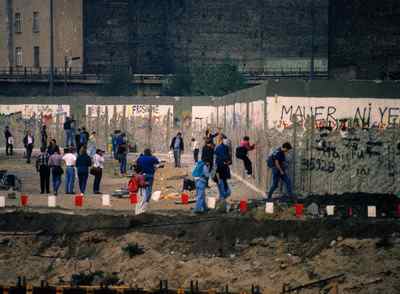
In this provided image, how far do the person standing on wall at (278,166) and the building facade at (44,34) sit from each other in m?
66.9

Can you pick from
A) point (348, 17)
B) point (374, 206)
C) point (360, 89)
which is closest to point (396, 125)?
point (360, 89)

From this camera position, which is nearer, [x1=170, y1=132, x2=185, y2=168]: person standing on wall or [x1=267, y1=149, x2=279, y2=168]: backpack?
[x1=267, y1=149, x2=279, y2=168]: backpack

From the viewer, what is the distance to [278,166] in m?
28.4

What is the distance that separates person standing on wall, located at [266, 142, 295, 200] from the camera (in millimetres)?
28422

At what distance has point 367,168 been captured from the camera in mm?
30219

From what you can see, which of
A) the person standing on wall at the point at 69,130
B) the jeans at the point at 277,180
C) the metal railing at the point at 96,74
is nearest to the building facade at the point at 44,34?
the metal railing at the point at 96,74

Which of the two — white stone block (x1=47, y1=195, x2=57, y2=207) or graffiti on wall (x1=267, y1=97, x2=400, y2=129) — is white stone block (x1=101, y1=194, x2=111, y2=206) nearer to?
white stone block (x1=47, y1=195, x2=57, y2=207)

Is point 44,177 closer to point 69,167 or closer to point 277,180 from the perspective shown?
point 69,167

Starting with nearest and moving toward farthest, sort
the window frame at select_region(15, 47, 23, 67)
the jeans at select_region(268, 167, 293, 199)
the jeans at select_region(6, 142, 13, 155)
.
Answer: the jeans at select_region(268, 167, 293, 199), the jeans at select_region(6, 142, 13, 155), the window frame at select_region(15, 47, 23, 67)

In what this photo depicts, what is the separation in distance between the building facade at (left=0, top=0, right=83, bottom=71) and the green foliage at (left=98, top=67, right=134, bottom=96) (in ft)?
20.9

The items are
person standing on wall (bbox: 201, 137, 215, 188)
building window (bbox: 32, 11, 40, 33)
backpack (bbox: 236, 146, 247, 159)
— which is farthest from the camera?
building window (bbox: 32, 11, 40, 33)

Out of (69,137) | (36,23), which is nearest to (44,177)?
(69,137)

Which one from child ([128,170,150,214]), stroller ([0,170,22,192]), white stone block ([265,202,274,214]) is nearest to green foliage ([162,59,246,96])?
stroller ([0,170,22,192])

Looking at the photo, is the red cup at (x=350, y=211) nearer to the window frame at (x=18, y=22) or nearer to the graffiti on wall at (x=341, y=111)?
the graffiti on wall at (x=341, y=111)
